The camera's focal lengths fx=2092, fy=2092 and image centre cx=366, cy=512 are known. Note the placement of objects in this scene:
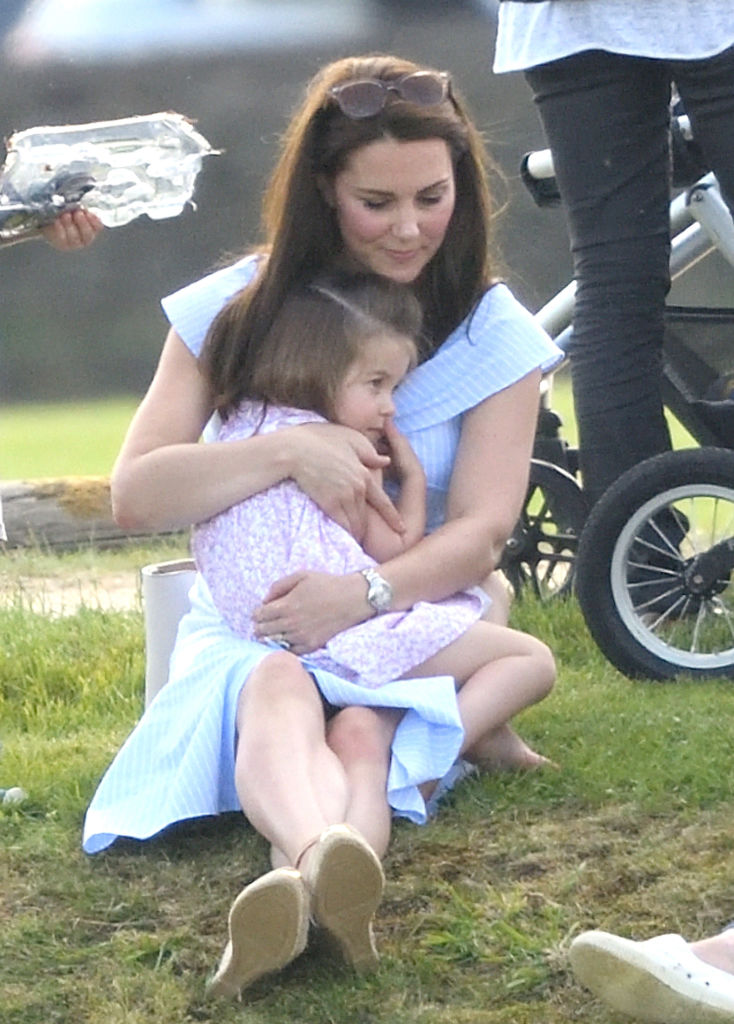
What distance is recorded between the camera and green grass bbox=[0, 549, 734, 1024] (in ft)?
7.51

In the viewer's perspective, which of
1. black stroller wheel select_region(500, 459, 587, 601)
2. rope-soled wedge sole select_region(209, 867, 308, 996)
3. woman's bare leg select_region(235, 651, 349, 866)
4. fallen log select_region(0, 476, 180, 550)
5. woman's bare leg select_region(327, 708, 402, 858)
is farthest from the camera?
fallen log select_region(0, 476, 180, 550)

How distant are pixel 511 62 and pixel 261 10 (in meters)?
4.36

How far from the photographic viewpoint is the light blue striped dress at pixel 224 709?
9.00 ft

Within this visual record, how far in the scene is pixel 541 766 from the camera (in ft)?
9.84

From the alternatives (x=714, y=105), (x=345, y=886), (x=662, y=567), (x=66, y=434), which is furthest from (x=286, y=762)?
(x=66, y=434)

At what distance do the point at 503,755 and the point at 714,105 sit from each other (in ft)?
3.57

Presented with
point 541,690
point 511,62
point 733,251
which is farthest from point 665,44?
point 541,690

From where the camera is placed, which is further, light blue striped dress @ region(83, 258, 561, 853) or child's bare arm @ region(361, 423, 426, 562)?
child's bare arm @ region(361, 423, 426, 562)

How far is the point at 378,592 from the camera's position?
111 inches

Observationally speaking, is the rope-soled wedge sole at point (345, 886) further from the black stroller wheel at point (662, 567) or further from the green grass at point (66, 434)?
the green grass at point (66, 434)

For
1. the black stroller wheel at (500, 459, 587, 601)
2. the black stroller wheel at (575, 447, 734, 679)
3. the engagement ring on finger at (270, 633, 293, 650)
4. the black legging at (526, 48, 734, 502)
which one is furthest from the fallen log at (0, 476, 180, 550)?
the engagement ring on finger at (270, 633, 293, 650)

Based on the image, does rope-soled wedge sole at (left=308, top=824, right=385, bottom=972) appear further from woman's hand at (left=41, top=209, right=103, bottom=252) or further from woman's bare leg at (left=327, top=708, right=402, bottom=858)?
woman's hand at (left=41, top=209, right=103, bottom=252)

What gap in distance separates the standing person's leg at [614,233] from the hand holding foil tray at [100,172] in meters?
0.67

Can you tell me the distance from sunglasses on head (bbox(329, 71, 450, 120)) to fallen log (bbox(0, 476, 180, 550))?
330 cm
